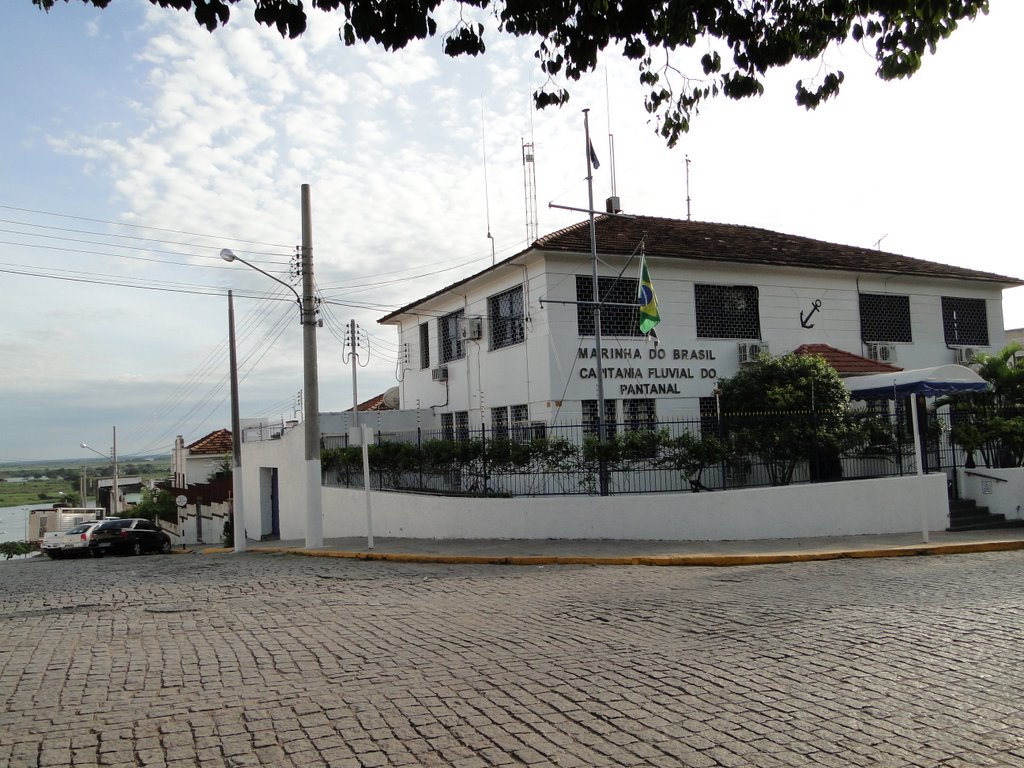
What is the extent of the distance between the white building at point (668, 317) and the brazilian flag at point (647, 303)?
479 millimetres

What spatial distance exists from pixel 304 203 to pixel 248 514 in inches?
575

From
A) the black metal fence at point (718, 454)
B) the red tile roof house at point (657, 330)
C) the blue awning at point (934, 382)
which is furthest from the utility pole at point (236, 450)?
the blue awning at point (934, 382)

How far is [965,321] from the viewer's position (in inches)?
998

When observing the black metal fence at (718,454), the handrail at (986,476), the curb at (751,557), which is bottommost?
the curb at (751,557)

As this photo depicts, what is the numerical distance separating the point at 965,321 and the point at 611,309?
492 inches

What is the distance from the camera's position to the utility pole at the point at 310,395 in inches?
706

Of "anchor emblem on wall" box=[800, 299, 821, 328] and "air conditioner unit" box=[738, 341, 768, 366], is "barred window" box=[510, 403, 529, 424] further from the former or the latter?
"anchor emblem on wall" box=[800, 299, 821, 328]

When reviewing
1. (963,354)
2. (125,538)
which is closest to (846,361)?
(963,354)

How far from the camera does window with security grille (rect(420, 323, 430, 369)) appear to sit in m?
26.9

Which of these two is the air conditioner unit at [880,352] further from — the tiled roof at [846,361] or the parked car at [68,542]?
the parked car at [68,542]

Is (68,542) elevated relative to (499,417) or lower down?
lower down

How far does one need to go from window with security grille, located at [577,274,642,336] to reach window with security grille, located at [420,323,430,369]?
7.98 metres

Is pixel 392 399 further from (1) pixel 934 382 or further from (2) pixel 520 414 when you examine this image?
(1) pixel 934 382

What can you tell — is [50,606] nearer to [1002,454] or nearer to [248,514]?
[1002,454]
